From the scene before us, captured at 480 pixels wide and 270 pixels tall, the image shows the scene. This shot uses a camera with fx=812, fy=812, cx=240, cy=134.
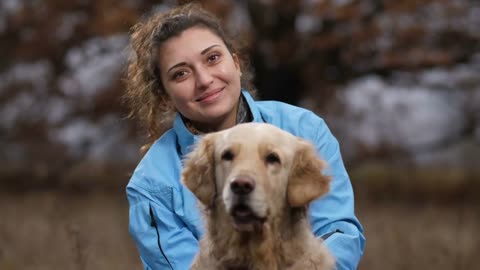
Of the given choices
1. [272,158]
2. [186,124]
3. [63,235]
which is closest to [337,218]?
[272,158]

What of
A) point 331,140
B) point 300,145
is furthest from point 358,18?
point 300,145

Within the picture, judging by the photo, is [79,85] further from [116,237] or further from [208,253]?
[208,253]

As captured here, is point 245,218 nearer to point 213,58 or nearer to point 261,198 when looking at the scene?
point 261,198

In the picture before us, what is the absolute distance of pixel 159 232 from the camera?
11.6 feet

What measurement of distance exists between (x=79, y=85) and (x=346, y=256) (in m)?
7.74

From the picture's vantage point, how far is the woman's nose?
3740 mm

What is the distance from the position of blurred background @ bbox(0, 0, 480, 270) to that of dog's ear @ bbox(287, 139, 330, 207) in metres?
4.26

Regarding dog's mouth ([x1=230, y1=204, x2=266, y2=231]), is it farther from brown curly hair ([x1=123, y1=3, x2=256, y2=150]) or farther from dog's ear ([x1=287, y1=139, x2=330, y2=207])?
brown curly hair ([x1=123, y1=3, x2=256, y2=150])

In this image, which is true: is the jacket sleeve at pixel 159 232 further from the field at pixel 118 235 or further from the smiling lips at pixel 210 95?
the field at pixel 118 235

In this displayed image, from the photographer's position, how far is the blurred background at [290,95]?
30.0ft

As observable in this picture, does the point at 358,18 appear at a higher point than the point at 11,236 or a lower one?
higher

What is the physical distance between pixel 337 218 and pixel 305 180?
0.53m

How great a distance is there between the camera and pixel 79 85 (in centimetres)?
1065

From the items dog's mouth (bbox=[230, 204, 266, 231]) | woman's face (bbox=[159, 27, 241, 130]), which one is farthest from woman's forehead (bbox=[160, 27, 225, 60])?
dog's mouth (bbox=[230, 204, 266, 231])
